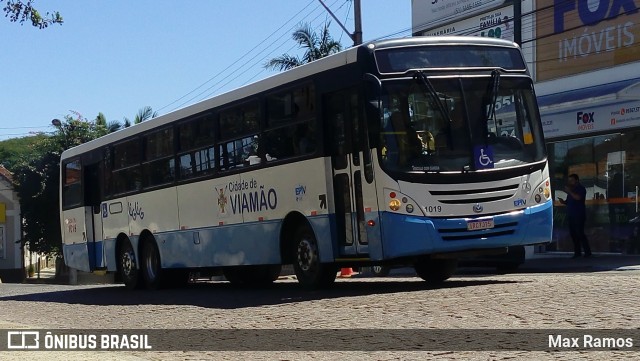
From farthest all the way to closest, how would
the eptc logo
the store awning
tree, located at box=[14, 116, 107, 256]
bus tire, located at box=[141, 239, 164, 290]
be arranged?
1. tree, located at box=[14, 116, 107, 256]
2. the eptc logo
3. the store awning
4. bus tire, located at box=[141, 239, 164, 290]

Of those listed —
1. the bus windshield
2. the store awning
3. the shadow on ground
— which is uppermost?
the store awning

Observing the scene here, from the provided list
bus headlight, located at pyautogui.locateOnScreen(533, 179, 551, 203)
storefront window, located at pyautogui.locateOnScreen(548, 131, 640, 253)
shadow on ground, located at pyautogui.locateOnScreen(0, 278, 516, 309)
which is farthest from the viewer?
storefront window, located at pyautogui.locateOnScreen(548, 131, 640, 253)

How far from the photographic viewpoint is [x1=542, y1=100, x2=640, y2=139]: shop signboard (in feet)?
81.4

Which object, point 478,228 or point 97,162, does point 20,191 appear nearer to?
point 97,162

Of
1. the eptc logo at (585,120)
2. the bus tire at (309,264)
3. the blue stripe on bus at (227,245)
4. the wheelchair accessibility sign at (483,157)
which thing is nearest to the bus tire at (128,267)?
the blue stripe on bus at (227,245)

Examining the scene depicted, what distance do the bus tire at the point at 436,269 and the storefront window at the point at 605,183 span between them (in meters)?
10.1

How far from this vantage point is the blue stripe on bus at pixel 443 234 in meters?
13.8

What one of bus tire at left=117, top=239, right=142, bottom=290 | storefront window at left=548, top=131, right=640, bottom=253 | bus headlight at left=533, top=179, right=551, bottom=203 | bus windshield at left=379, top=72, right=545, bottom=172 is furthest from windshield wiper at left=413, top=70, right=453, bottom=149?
storefront window at left=548, top=131, right=640, bottom=253

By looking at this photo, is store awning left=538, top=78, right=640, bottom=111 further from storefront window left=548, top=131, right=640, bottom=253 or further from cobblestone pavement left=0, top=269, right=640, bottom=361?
cobblestone pavement left=0, top=269, right=640, bottom=361

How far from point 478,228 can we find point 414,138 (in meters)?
1.44

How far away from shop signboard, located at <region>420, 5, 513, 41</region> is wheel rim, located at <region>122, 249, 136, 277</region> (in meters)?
13.1

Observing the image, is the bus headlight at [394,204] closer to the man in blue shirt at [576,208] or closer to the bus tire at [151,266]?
the bus tire at [151,266]

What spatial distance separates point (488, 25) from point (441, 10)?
9.15 ft

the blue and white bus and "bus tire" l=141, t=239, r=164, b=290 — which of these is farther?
"bus tire" l=141, t=239, r=164, b=290
